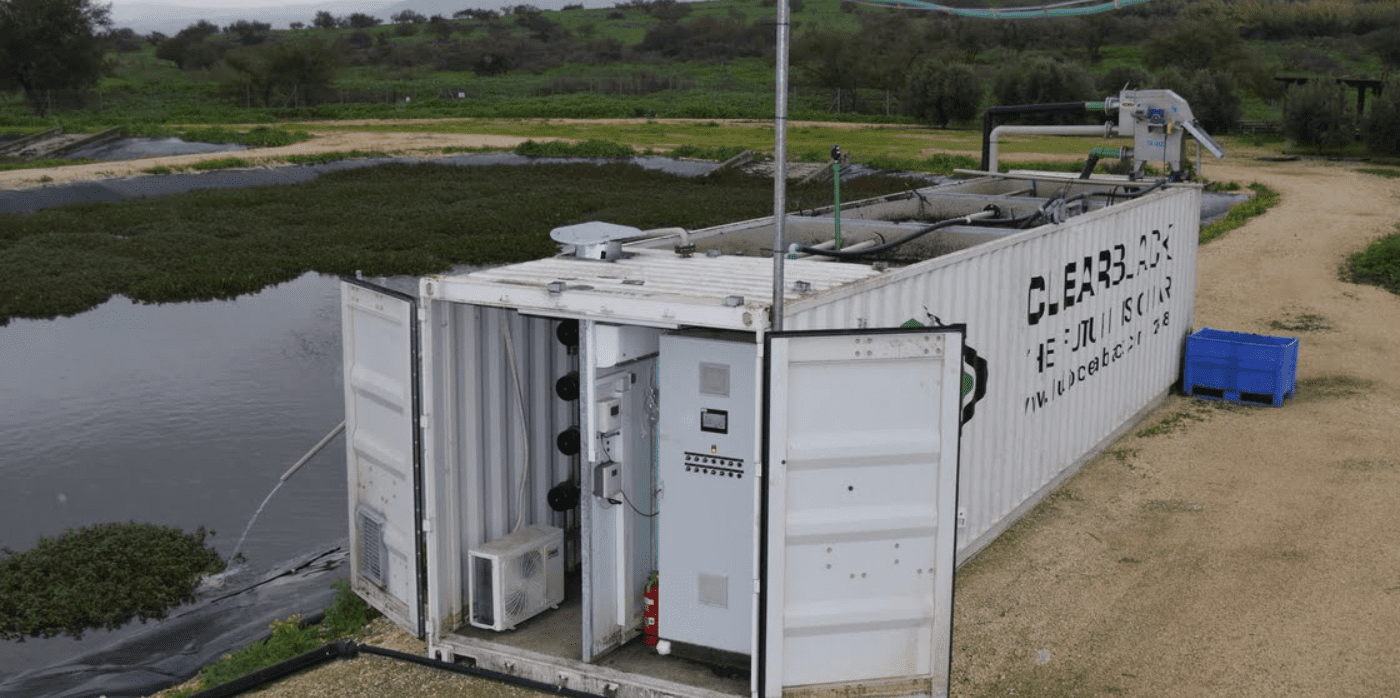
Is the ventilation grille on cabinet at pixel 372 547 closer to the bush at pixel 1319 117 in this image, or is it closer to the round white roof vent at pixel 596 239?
the round white roof vent at pixel 596 239

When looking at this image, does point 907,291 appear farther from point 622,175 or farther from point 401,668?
point 622,175

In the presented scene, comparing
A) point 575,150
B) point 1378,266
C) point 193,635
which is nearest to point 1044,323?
point 193,635

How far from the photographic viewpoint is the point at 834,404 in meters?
7.79

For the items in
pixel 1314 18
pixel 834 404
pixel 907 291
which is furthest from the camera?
pixel 1314 18

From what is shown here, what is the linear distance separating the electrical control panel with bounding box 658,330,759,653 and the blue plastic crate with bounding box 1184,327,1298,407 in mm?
10071

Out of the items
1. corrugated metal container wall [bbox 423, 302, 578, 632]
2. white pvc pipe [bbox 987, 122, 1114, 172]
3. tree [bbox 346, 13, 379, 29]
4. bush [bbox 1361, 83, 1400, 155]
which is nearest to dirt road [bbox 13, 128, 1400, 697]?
corrugated metal container wall [bbox 423, 302, 578, 632]

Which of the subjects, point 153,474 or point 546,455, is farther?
point 153,474

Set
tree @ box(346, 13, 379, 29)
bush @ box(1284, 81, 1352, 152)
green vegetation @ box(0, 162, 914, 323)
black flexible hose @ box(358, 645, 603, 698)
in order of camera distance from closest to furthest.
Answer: black flexible hose @ box(358, 645, 603, 698) < green vegetation @ box(0, 162, 914, 323) < bush @ box(1284, 81, 1352, 152) < tree @ box(346, 13, 379, 29)

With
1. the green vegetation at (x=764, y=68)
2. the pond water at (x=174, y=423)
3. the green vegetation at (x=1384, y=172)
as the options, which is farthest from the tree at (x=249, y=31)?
the pond water at (x=174, y=423)

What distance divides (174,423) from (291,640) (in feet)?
22.6

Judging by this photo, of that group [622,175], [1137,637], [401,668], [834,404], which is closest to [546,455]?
[401,668]

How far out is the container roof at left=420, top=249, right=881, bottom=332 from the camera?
7.94 m

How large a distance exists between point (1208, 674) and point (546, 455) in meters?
4.60

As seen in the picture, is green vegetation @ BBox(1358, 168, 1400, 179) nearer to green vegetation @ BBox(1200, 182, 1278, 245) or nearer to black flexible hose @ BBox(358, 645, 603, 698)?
green vegetation @ BBox(1200, 182, 1278, 245)
